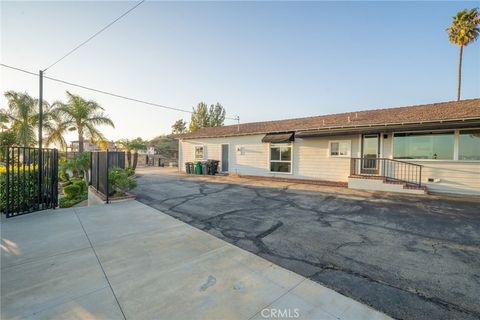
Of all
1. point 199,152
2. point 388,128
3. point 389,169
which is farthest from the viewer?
point 199,152

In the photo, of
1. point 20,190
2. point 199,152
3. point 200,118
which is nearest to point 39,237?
point 20,190

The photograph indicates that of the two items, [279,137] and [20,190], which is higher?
[279,137]

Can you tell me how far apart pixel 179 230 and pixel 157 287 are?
6.86 ft

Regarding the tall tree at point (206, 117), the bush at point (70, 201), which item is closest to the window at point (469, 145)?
the bush at point (70, 201)

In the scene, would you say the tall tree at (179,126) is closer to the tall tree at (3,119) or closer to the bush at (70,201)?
the tall tree at (3,119)

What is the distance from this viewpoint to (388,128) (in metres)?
9.54

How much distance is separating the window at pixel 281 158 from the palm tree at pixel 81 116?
13.5 meters

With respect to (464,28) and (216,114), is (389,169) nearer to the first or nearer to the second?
(464,28)

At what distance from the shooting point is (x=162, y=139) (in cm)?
3428

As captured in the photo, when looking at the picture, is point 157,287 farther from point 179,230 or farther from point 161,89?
point 161,89

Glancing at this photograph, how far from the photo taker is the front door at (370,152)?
34.1 ft

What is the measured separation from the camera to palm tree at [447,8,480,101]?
16.8 meters

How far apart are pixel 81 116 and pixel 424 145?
21169mm

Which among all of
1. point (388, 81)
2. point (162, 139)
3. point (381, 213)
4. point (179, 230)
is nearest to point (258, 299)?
point (179, 230)
